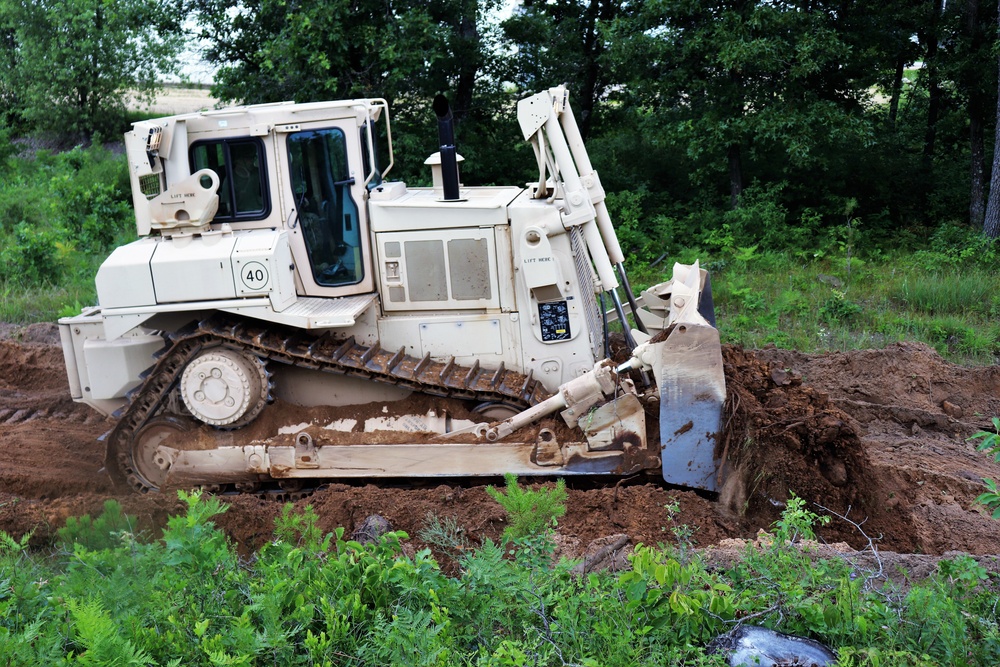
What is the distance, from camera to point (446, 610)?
394cm

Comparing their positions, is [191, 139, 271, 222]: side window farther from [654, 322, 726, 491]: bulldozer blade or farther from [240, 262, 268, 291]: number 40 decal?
[654, 322, 726, 491]: bulldozer blade

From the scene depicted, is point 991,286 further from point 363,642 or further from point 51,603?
point 51,603

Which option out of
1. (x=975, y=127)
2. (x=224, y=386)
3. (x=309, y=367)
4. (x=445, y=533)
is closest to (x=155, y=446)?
(x=224, y=386)

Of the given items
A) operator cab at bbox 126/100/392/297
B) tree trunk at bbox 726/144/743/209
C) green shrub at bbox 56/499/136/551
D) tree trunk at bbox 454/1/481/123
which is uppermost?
tree trunk at bbox 454/1/481/123

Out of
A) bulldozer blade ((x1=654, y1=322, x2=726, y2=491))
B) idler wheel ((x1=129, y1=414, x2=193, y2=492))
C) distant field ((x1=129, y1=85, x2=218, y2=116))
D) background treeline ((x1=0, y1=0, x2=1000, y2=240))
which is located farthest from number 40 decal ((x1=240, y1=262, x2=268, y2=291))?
distant field ((x1=129, y1=85, x2=218, y2=116))

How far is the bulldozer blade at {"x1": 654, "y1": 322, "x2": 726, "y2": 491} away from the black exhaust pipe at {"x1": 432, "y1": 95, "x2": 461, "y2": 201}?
2046 mm

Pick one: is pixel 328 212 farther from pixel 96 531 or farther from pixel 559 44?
pixel 559 44

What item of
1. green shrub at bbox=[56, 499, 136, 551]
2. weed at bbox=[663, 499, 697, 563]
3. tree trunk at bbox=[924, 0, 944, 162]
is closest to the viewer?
green shrub at bbox=[56, 499, 136, 551]

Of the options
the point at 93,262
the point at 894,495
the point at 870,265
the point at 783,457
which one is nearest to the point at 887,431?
the point at 894,495

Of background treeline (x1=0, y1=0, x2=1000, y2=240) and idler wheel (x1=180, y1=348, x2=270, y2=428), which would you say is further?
background treeline (x1=0, y1=0, x2=1000, y2=240)

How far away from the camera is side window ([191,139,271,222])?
6.92 metres

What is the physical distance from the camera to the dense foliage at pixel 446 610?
3762 millimetres

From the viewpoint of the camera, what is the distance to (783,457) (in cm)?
630

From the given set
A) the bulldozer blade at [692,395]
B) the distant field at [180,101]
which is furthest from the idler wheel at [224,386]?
the distant field at [180,101]
